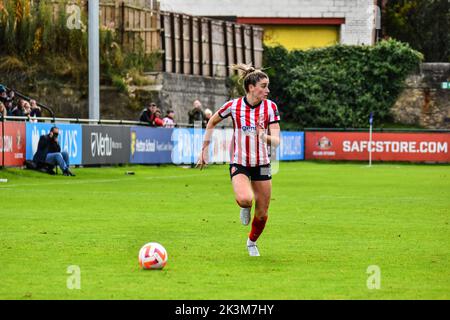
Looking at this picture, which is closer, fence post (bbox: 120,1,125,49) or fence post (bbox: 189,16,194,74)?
fence post (bbox: 120,1,125,49)

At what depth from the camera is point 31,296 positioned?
1083 cm

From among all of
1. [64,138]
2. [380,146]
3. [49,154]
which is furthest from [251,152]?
[380,146]

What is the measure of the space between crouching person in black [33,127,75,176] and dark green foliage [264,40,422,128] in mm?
32663

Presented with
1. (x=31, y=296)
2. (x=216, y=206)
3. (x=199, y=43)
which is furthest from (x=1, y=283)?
(x=199, y=43)

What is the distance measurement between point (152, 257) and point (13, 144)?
20090 mm

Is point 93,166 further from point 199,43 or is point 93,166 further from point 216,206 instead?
point 199,43

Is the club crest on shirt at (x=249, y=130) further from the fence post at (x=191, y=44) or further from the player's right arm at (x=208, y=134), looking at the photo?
the fence post at (x=191, y=44)

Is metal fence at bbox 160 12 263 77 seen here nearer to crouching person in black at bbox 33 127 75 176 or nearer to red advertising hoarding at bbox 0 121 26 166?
crouching person in black at bbox 33 127 75 176

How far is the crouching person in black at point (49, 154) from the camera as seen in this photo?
32719mm

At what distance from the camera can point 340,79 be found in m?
65.9

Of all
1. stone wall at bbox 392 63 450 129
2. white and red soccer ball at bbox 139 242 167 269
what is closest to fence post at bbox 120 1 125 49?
stone wall at bbox 392 63 450 129

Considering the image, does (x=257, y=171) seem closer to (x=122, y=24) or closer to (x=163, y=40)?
(x=122, y=24)

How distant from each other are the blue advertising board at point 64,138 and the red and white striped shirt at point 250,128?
18995 mm

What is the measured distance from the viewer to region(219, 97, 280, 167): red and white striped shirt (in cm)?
1449
